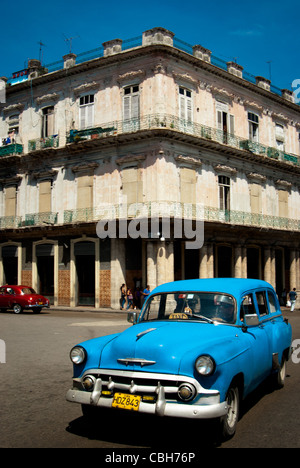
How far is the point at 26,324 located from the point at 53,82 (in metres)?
17.4

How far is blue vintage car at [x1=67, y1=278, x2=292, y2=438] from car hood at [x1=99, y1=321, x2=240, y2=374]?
0.01m

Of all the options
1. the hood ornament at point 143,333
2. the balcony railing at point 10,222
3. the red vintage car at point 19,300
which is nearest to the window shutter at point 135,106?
the balcony railing at point 10,222

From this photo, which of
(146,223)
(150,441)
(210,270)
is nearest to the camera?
(150,441)

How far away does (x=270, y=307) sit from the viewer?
24.0 ft

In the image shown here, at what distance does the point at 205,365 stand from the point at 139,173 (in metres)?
20.5

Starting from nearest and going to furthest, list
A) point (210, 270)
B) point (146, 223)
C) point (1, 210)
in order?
point (146, 223), point (210, 270), point (1, 210)

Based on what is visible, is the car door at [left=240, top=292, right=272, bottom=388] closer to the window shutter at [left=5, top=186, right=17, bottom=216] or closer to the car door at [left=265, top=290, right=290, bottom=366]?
the car door at [left=265, top=290, right=290, bottom=366]

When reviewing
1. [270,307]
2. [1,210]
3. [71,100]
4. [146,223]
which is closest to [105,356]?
[270,307]

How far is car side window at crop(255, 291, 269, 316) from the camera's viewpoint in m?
6.79

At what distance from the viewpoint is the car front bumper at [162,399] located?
4.46m

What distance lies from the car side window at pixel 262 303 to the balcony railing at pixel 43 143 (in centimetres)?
2326

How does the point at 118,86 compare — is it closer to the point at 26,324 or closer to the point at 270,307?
the point at 26,324

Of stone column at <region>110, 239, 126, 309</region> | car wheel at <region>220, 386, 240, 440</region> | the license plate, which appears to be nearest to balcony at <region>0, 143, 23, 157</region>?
stone column at <region>110, 239, 126, 309</region>

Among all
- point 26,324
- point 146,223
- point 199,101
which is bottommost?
point 26,324
